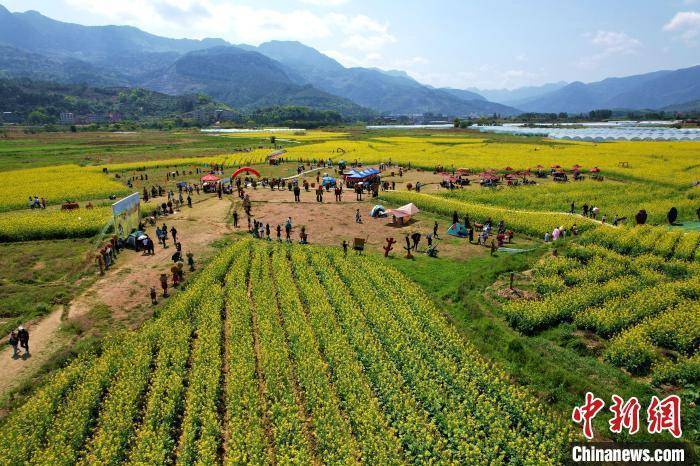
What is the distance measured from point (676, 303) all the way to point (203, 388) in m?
23.4

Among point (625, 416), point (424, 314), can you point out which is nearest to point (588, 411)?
point (625, 416)

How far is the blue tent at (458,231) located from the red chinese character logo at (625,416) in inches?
875

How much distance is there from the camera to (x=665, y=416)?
1359 centimetres

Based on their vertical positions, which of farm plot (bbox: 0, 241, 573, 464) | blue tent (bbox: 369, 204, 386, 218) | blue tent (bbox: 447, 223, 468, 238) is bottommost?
farm plot (bbox: 0, 241, 573, 464)

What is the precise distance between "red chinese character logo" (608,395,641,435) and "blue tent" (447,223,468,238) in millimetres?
22223

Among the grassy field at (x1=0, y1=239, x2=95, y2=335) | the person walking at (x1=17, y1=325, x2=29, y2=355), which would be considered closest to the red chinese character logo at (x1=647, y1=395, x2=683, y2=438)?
the person walking at (x1=17, y1=325, x2=29, y2=355)

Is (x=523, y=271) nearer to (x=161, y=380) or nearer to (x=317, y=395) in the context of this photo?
(x=317, y=395)

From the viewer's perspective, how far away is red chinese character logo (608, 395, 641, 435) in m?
13.5

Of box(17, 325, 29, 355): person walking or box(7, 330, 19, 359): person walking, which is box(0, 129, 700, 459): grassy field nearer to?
box(17, 325, 29, 355): person walking

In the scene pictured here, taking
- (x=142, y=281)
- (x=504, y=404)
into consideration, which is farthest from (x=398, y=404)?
Answer: (x=142, y=281)

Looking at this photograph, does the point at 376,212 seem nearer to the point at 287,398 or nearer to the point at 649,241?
the point at 649,241

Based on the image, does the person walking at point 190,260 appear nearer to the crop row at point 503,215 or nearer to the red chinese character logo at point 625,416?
the red chinese character logo at point 625,416

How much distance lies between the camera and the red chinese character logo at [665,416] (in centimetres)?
1330

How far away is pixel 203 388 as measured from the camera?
15.4 meters
